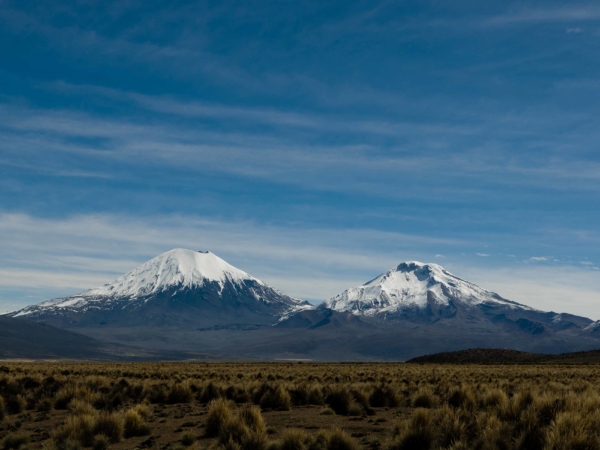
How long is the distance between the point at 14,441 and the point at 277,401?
7976mm

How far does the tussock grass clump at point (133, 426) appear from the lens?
585 inches

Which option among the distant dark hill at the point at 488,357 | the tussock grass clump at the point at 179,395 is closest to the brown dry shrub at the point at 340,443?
the tussock grass clump at the point at 179,395

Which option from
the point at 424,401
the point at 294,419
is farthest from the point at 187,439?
the point at 424,401

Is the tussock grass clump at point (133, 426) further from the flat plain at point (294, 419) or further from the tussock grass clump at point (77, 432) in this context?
the tussock grass clump at point (77, 432)

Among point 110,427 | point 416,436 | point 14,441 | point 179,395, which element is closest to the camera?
point 416,436

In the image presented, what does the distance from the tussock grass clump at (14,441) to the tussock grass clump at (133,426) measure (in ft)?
7.28

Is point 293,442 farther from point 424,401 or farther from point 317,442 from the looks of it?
point 424,401

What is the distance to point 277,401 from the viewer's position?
1942cm

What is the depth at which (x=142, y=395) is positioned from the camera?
22797 mm

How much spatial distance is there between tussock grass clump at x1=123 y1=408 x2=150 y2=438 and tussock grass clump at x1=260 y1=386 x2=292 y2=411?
16.4 ft

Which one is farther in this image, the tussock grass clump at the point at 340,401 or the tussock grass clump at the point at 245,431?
the tussock grass clump at the point at 340,401

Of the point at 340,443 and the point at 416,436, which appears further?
the point at 340,443

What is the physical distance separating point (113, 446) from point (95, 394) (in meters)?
8.40

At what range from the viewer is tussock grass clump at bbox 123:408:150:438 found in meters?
14.9
